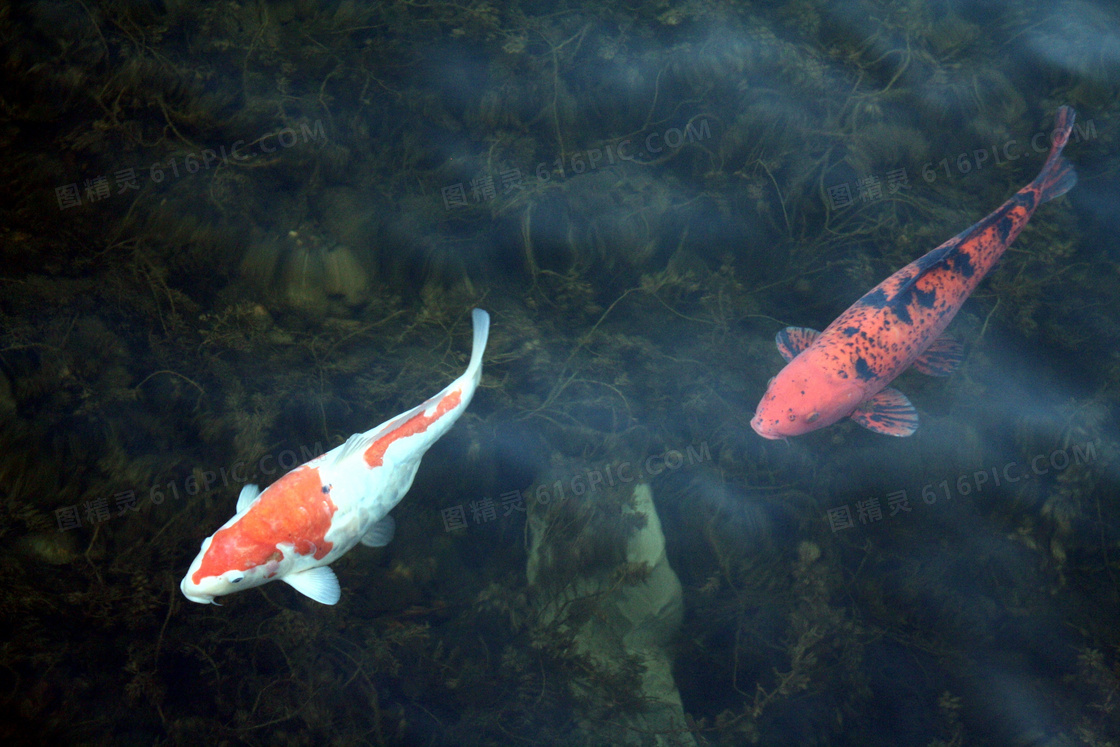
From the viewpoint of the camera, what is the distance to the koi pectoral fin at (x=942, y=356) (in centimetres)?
356

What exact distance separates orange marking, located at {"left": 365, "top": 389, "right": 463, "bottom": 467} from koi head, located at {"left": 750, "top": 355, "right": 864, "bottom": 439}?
163 cm

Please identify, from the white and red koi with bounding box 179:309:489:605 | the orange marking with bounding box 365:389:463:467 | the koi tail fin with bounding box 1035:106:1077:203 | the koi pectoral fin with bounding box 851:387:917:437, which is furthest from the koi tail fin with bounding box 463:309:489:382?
the koi tail fin with bounding box 1035:106:1077:203

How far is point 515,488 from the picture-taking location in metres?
3.67

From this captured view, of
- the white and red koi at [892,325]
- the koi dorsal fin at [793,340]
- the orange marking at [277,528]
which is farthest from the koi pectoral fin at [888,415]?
the orange marking at [277,528]

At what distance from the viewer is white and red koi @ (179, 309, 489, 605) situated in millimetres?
2658

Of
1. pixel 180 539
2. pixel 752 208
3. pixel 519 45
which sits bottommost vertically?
pixel 180 539

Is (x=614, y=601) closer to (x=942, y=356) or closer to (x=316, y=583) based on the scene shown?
(x=316, y=583)

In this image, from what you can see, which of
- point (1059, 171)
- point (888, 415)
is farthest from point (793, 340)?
point (1059, 171)

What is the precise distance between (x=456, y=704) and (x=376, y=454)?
1.68 m

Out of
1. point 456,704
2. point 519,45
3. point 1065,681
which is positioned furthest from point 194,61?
point 1065,681

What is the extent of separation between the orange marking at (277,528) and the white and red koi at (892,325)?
7.40ft

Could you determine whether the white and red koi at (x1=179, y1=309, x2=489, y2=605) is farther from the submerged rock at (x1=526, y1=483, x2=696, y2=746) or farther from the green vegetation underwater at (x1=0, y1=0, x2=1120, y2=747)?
the submerged rock at (x1=526, y1=483, x2=696, y2=746)

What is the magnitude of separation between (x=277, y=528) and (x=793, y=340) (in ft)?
9.47

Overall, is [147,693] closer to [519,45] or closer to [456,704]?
[456,704]
